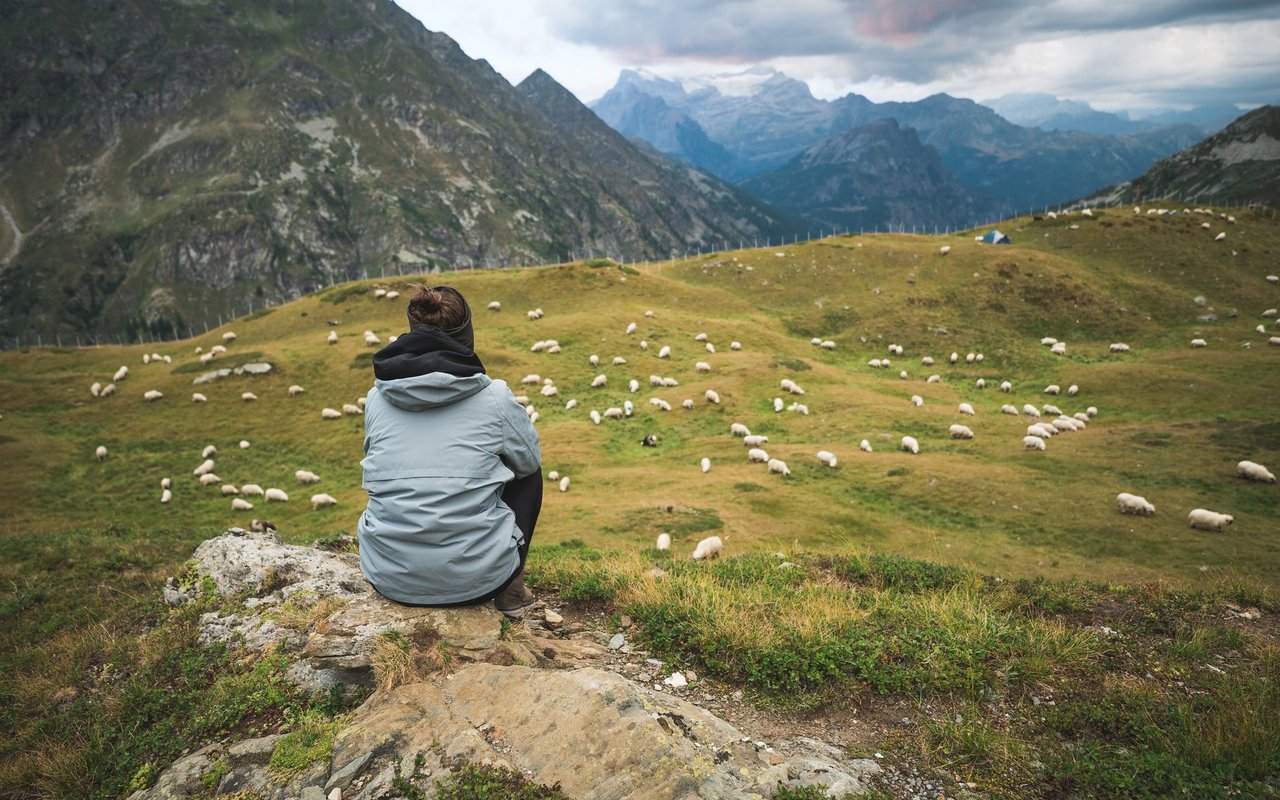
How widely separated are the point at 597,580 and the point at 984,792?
6.56 meters

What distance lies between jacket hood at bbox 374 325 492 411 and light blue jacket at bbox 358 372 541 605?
0.7 inches

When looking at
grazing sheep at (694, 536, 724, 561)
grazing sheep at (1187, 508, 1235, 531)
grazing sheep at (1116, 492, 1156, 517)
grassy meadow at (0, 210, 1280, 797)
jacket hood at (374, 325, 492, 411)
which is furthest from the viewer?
grazing sheep at (1116, 492, 1156, 517)

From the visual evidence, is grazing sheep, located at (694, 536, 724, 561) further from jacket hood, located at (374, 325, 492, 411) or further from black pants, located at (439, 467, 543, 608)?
jacket hood, located at (374, 325, 492, 411)

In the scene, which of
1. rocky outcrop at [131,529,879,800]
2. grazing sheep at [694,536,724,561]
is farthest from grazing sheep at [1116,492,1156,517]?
rocky outcrop at [131,529,879,800]

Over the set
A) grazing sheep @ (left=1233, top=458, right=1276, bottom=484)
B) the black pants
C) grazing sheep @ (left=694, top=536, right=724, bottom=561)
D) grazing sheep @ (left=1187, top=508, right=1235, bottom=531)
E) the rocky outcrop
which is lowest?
grazing sheep @ (left=1187, top=508, right=1235, bottom=531)

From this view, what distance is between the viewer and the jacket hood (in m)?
7.29

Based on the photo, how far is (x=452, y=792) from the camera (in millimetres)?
5227

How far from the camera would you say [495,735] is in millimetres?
5906

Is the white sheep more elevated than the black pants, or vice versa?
the black pants

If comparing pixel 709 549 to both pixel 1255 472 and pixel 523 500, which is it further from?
pixel 1255 472

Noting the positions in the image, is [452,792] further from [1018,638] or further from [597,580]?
[1018,638]

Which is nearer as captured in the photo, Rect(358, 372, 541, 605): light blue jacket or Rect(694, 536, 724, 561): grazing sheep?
Rect(358, 372, 541, 605): light blue jacket

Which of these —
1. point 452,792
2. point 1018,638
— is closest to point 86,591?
point 452,792

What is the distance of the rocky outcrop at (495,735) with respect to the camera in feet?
17.7
